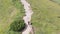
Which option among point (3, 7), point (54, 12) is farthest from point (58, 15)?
point (3, 7)

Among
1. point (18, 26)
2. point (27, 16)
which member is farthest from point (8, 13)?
point (18, 26)

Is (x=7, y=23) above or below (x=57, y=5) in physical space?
below

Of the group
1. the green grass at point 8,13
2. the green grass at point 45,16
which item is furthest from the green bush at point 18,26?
the green grass at point 45,16

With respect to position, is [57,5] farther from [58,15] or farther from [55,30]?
[55,30]

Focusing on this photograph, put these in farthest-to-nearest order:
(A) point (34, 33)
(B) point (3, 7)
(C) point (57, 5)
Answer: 1. (B) point (3, 7)
2. (C) point (57, 5)
3. (A) point (34, 33)

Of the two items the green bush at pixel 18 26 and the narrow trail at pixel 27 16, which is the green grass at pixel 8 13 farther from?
the narrow trail at pixel 27 16

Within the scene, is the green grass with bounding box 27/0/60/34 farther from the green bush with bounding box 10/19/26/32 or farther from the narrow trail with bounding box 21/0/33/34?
the green bush with bounding box 10/19/26/32
